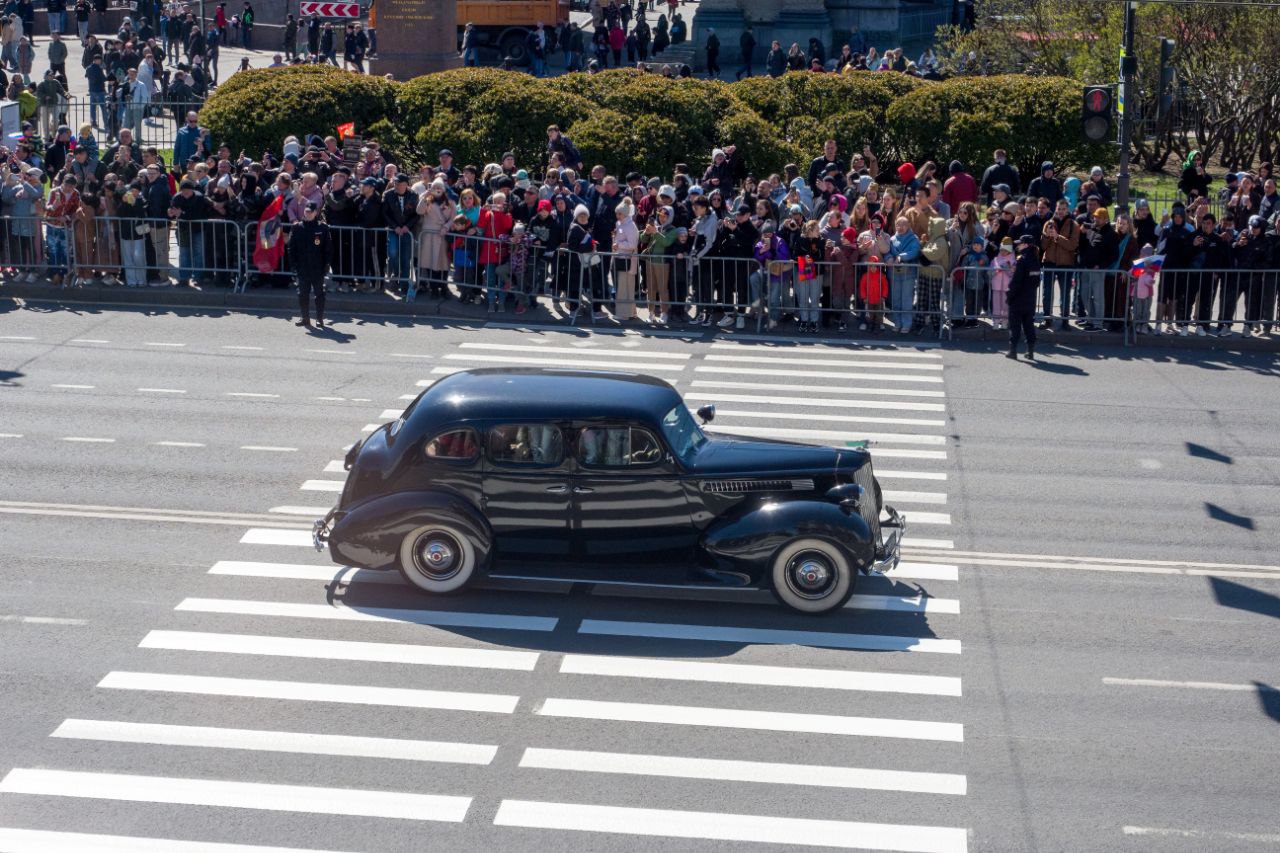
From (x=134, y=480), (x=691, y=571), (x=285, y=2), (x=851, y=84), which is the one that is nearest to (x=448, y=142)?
(x=851, y=84)

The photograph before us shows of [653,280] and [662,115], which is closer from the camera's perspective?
[653,280]

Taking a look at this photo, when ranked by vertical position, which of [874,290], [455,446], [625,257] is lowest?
[455,446]

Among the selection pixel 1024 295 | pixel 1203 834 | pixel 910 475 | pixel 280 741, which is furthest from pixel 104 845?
pixel 1024 295

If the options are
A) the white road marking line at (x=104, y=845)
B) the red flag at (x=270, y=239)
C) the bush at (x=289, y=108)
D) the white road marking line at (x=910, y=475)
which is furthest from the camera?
the bush at (x=289, y=108)

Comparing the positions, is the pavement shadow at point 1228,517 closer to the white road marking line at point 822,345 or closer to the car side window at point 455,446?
the white road marking line at point 822,345

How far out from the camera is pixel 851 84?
33.2 metres

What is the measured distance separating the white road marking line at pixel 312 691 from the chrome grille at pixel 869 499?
3565 mm

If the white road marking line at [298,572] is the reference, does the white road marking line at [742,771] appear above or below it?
below

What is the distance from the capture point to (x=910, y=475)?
17688 mm

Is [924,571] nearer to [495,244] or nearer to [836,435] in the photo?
[836,435]

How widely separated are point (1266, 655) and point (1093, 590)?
67.2 inches

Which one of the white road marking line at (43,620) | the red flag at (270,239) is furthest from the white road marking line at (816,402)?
the white road marking line at (43,620)

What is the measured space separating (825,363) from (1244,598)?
8726 mm

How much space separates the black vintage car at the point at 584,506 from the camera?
13.8 metres
